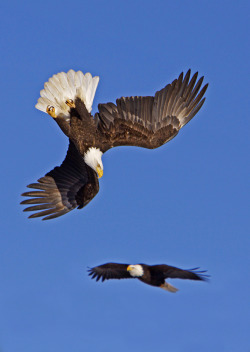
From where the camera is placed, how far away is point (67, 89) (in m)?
12.1

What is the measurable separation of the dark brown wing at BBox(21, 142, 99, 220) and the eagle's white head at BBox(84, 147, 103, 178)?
280 mm

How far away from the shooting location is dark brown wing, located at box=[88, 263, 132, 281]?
35.2ft

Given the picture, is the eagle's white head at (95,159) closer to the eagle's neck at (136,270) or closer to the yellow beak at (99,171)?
the yellow beak at (99,171)

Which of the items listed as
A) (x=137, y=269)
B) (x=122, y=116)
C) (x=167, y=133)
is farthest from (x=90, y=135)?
(x=137, y=269)

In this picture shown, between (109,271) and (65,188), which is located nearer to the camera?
(109,271)

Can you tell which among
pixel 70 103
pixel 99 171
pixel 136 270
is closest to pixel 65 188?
pixel 99 171

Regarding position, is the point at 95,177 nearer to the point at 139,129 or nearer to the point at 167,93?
the point at 139,129

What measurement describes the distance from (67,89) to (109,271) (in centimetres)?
339

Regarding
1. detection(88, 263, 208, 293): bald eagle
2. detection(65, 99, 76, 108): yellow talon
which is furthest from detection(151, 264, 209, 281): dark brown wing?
detection(65, 99, 76, 108): yellow talon

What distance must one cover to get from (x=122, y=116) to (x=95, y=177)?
1149mm

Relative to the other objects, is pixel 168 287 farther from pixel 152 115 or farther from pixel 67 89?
pixel 67 89

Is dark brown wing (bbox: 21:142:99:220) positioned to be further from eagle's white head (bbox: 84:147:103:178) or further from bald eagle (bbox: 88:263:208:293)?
bald eagle (bbox: 88:263:208:293)

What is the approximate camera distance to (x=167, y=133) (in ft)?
39.3

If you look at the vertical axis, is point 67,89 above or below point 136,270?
above
